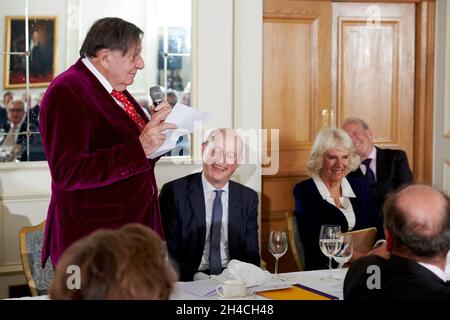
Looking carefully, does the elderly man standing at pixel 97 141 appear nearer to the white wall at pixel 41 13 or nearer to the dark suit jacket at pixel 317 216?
the dark suit jacket at pixel 317 216

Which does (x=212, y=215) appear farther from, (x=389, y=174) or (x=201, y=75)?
(x=389, y=174)

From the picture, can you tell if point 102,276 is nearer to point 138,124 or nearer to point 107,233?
point 107,233

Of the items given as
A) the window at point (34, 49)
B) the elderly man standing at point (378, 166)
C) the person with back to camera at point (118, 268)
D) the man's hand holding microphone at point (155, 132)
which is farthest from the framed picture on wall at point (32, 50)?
the person with back to camera at point (118, 268)

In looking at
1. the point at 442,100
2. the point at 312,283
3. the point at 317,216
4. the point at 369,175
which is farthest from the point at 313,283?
the point at 442,100

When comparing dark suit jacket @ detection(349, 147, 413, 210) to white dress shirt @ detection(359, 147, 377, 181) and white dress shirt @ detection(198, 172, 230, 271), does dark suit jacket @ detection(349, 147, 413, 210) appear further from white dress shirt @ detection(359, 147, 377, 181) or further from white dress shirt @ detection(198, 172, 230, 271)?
white dress shirt @ detection(198, 172, 230, 271)

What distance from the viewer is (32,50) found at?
3.88 metres

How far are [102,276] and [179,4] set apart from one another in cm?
332

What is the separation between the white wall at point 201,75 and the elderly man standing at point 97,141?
4.71 ft

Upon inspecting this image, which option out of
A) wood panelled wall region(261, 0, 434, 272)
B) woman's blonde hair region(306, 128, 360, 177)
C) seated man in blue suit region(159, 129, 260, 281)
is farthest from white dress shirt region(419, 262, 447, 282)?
wood panelled wall region(261, 0, 434, 272)

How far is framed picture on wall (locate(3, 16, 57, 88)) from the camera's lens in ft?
12.6

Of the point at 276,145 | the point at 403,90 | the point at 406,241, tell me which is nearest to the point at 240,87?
the point at 276,145

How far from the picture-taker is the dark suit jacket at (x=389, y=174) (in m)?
4.20

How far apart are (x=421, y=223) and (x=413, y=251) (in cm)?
7

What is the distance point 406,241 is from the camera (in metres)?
1.64
